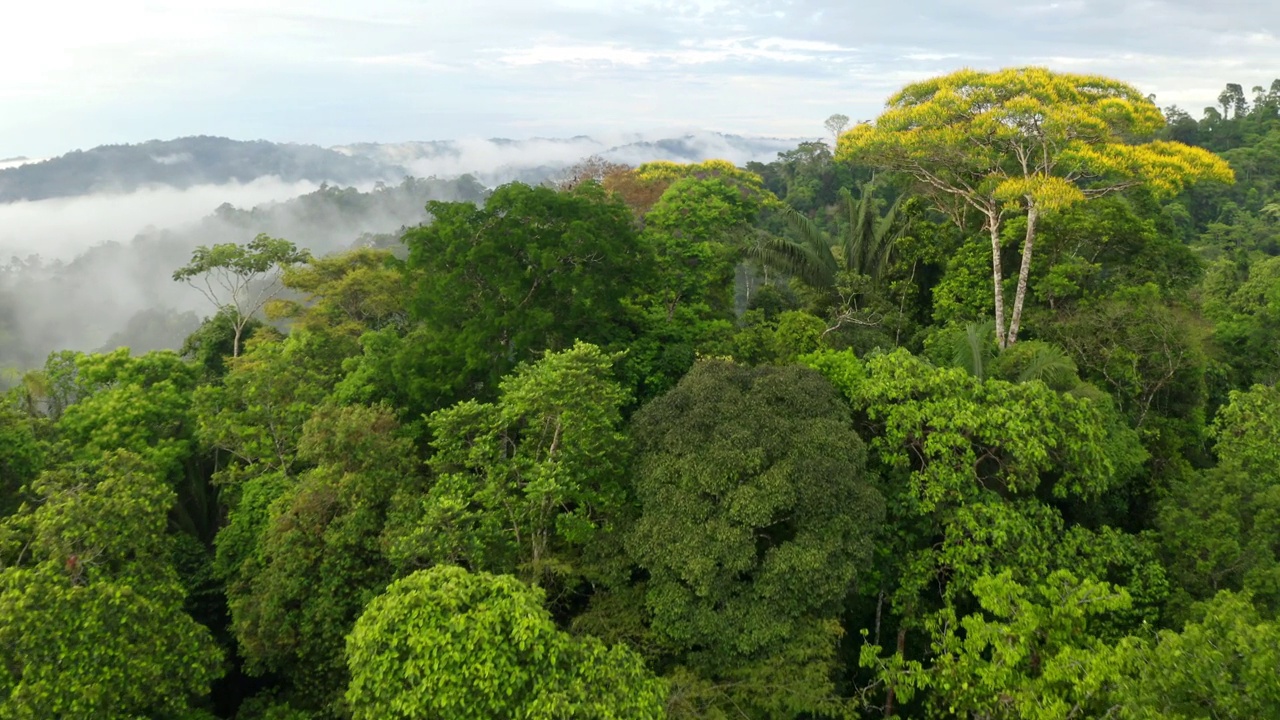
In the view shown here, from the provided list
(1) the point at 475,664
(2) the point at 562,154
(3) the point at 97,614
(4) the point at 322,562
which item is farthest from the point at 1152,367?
(2) the point at 562,154

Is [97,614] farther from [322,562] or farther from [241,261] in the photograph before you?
[241,261]

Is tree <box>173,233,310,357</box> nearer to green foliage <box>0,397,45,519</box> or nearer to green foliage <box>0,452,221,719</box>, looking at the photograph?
green foliage <box>0,397,45,519</box>

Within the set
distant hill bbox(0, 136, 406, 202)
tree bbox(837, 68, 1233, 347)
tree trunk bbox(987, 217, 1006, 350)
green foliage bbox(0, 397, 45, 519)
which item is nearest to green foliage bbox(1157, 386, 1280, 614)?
tree trunk bbox(987, 217, 1006, 350)

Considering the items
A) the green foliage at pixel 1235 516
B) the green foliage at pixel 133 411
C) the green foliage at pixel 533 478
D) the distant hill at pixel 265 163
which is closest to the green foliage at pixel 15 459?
the green foliage at pixel 133 411

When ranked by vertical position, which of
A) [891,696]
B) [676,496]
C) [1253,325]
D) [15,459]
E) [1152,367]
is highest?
[15,459]

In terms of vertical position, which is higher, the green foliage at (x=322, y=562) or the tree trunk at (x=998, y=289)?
the tree trunk at (x=998, y=289)

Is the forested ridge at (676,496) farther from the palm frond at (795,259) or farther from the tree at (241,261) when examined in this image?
the tree at (241,261)

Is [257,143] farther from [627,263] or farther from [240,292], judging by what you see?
[627,263]
